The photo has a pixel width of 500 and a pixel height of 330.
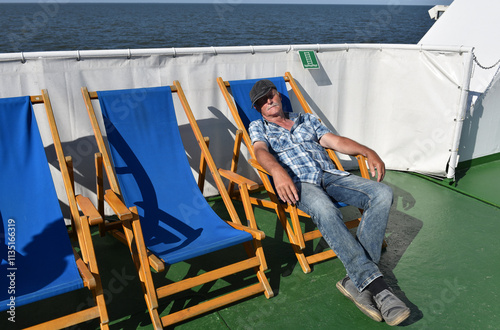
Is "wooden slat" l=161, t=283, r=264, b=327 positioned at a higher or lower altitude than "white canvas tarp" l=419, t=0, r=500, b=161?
lower

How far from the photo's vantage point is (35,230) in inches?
99.3

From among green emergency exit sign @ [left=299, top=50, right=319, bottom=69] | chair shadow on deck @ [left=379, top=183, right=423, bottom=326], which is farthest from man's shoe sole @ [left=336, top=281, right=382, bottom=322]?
green emergency exit sign @ [left=299, top=50, right=319, bottom=69]

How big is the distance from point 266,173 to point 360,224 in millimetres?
646

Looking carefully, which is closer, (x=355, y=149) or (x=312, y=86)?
(x=355, y=149)

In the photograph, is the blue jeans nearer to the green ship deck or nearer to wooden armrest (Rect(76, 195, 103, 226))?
the green ship deck

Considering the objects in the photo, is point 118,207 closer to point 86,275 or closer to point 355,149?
point 86,275

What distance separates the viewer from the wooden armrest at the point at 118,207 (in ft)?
7.50

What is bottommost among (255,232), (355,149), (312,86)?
(255,232)

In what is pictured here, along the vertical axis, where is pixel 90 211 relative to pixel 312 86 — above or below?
below

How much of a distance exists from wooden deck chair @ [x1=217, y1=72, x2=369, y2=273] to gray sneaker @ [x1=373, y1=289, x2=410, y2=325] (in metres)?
0.56

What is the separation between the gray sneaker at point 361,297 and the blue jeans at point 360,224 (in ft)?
0.20

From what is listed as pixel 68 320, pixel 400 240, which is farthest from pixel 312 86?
pixel 68 320

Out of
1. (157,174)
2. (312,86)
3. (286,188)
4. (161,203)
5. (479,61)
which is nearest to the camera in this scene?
(286,188)

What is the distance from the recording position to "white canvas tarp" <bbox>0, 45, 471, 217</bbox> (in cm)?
325
